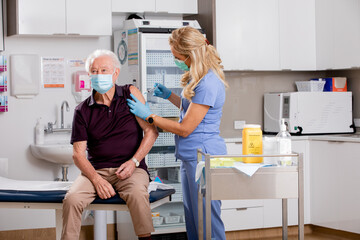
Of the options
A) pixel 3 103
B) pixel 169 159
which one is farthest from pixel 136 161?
pixel 3 103

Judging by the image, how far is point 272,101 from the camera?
479 cm

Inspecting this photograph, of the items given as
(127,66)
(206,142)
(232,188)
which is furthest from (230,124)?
(232,188)

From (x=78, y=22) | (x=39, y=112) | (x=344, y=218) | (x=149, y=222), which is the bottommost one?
(x=344, y=218)

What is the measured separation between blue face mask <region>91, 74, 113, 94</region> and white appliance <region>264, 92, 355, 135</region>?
78.1 inches

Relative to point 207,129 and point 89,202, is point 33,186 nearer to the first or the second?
point 89,202

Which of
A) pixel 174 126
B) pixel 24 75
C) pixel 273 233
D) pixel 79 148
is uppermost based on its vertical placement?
pixel 24 75

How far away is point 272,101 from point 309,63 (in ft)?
1.45

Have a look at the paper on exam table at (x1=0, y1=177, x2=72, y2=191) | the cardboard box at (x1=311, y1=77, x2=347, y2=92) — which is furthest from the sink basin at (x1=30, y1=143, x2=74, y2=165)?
the cardboard box at (x1=311, y1=77, x2=347, y2=92)

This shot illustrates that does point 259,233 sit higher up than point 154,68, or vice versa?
point 154,68

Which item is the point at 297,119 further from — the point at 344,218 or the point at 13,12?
→ the point at 13,12

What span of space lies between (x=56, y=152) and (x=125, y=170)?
134 cm

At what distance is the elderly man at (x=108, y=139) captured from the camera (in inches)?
115

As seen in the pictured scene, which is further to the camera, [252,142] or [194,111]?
[194,111]

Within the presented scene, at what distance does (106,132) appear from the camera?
119 inches
